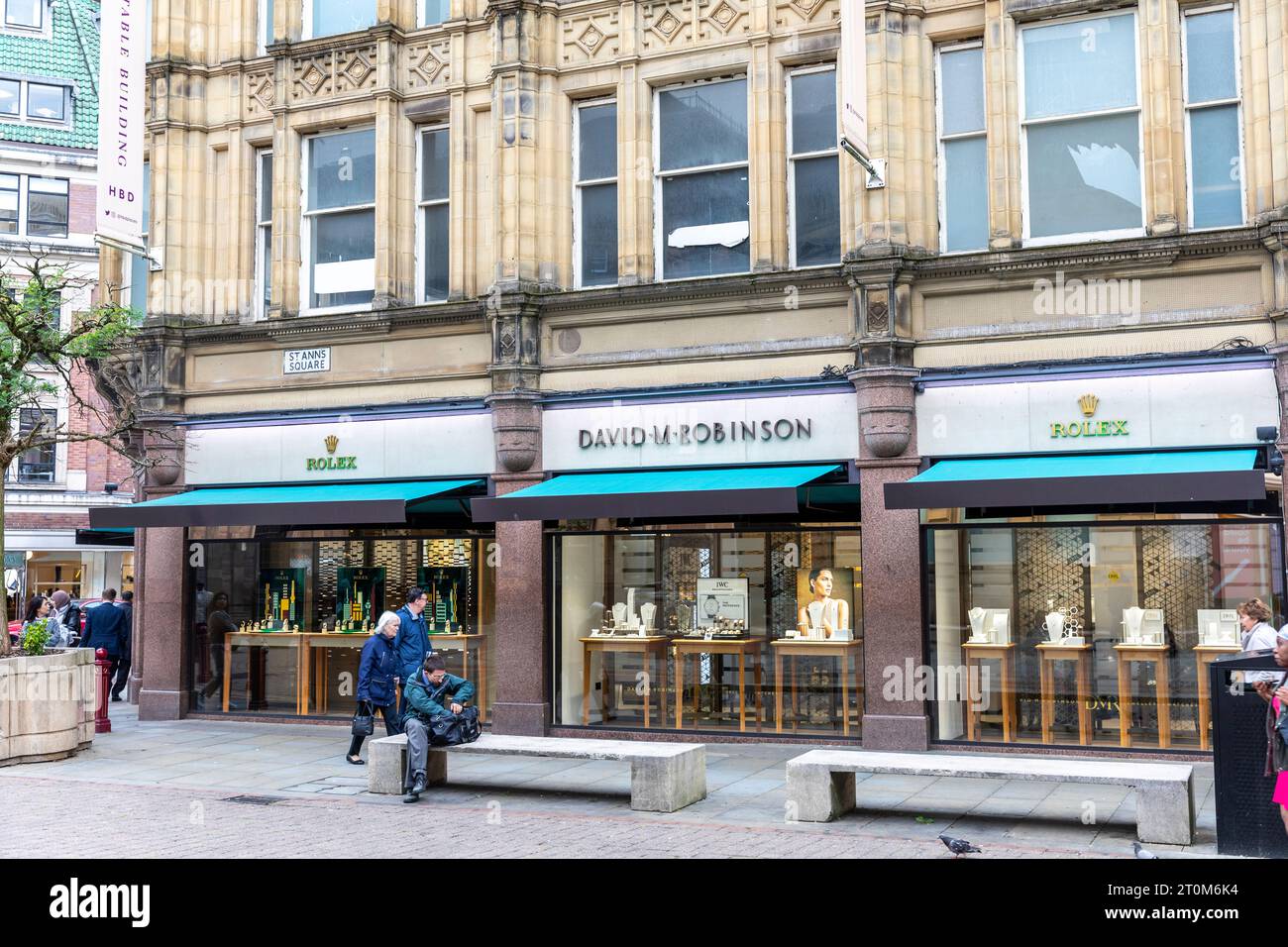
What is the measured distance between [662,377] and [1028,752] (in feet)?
20.0

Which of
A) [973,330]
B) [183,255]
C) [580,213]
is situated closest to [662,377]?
[580,213]

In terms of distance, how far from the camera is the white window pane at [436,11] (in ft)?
58.4

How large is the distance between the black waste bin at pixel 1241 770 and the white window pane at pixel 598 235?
974 cm

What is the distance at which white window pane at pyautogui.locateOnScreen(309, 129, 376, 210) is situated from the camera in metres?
18.1

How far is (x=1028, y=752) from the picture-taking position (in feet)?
45.8

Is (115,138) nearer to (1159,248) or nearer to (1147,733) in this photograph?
(1159,248)

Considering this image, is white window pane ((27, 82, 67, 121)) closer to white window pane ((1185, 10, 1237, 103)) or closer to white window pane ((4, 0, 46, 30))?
white window pane ((4, 0, 46, 30))

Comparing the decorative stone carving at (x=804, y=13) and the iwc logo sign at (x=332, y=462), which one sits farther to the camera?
the iwc logo sign at (x=332, y=462)

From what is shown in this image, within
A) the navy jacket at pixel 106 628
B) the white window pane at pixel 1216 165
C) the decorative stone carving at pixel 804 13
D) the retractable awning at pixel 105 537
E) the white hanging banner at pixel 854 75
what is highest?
the decorative stone carving at pixel 804 13

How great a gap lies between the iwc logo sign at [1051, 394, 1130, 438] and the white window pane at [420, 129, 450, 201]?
8.95m

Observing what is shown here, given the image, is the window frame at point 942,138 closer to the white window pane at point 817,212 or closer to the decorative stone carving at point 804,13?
the white window pane at point 817,212

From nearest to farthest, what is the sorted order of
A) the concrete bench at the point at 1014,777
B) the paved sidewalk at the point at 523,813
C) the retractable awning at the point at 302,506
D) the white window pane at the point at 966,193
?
the concrete bench at the point at 1014,777 < the paved sidewalk at the point at 523,813 < the white window pane at the point at 966,193 < the retractable awning at the point at 302,506

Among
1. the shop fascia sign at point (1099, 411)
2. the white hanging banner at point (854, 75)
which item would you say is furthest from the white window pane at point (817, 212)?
the shop fascia sign at point (1099, 411)

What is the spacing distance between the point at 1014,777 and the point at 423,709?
536 centimetres
